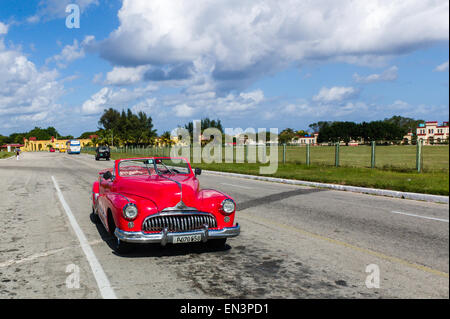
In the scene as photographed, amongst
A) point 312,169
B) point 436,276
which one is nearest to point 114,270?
point 436,276

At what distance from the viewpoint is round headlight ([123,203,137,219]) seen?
17.5 feet

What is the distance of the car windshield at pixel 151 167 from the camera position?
23.5 feet

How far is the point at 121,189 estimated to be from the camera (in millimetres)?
6316

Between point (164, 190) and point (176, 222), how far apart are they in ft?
1.77

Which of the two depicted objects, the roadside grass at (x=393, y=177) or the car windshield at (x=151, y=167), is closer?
the car windshield at (x=151, y=167)

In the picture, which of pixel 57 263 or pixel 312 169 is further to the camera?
pixel 312 169

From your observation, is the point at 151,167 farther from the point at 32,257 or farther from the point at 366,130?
the point at 366,130

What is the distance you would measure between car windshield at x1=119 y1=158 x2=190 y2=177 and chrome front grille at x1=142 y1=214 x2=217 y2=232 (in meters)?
1.75

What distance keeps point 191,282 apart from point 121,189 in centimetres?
244

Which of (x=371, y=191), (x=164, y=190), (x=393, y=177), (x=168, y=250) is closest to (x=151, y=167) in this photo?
(x=164, y=190)

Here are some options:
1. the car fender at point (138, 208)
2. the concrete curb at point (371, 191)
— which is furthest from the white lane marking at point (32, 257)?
the concrete curb at point (371, 191)

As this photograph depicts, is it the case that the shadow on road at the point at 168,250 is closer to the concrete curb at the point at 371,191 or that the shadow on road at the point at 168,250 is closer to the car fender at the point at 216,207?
the car fender at the point at 216,207

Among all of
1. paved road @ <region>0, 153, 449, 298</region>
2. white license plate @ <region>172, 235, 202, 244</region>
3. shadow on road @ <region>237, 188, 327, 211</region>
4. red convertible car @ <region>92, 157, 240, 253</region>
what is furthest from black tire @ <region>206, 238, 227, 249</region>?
shadow on road @ <region>237, 188, 327, 211</region>
